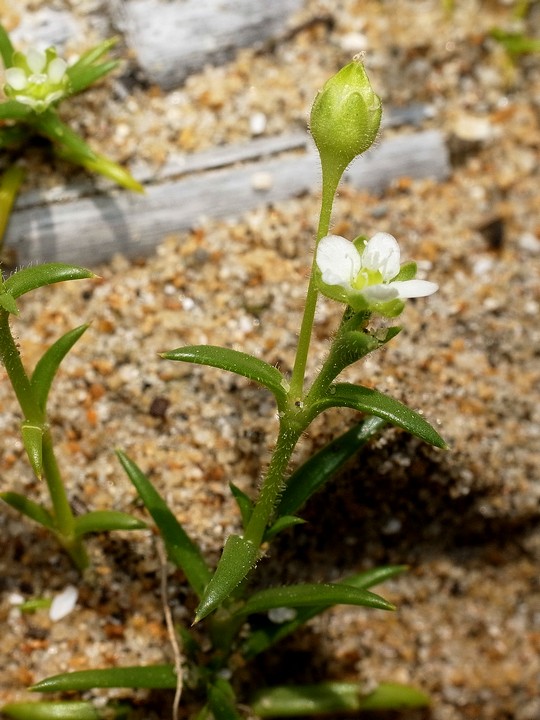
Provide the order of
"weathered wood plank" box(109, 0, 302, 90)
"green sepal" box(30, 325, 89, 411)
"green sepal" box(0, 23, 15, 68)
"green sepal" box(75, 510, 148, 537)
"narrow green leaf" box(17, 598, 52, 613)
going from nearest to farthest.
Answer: "green sepal" box(30, 325, 89, 411) → "green sepal" box(75, 510, 148, 537) → "narrow green leaf" box(17, 598, 52, 613) → "green sepal" box(0, 23, 15, 68) → "weathered wood plank" box(109, 0, 302, 90)

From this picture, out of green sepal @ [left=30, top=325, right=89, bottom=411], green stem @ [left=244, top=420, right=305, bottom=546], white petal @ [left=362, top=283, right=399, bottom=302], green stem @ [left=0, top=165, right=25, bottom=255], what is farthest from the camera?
green stem @ [left=0, top=165, right=25, bottom=255]

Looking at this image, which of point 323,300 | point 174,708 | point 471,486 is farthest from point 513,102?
point 174,708

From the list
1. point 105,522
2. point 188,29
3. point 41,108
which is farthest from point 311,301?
point 188,29

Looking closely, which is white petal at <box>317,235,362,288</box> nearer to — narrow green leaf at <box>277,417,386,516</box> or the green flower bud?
the green flower bud

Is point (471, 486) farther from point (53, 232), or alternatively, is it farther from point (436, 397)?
point (53, 232)

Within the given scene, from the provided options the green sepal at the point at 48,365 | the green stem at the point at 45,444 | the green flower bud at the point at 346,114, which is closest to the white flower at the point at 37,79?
the green sepal at the point at 48,365

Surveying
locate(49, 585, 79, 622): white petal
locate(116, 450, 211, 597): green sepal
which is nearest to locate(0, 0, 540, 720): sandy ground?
locate(49, 585, 79, 622): white petal

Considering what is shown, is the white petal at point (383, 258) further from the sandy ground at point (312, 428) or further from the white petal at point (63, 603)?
the white petal at point (63, 603)

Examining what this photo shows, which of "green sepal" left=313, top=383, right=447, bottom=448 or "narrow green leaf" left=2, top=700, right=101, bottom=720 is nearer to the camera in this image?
"green sepal" left=313, top=383, right=447, bottom=448
